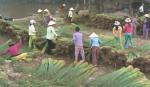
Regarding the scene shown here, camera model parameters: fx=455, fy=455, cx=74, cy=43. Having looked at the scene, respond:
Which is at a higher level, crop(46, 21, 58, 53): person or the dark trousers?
crop(46, 21, 58, 53): person

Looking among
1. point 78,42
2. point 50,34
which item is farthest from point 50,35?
point 78,42

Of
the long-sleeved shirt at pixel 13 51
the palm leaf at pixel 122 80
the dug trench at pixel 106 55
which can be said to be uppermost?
the long-sleeved shirt at pixel 13 51

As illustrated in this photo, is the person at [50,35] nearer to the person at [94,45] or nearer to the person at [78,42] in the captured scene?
the person at [78,42]

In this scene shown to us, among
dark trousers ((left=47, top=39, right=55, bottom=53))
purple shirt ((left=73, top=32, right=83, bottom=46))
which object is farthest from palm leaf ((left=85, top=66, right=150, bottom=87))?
dark trousers ((left=47, top=39, right=55, bottom=53))

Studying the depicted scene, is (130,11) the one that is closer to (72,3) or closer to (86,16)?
(86,16)

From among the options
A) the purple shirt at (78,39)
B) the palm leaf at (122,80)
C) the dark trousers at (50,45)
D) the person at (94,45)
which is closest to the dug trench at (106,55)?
the dark trousers at (50,45)

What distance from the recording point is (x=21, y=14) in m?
36.1

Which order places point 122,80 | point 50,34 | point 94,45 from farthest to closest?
point 50,34, point 94,45, point 122,80

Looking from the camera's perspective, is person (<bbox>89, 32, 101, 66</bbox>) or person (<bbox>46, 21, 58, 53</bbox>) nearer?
person (<bbox>89, 32, 101, 66</bbox>)

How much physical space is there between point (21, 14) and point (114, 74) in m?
27.9

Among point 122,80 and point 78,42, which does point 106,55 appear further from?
point 122,80

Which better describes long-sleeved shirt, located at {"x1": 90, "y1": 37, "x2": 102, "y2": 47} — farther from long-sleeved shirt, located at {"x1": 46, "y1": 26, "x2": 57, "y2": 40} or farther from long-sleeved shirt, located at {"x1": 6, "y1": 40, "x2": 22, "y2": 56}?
long-sleeved shirt, located at {"x1": 6, "y1": 40, "x2": 22, "y2": 56}

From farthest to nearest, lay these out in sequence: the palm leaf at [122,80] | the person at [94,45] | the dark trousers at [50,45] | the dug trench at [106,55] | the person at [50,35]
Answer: the dark trousers at [50,45] → the person at [50,35] → the person at [94,45] → the dug trench at [106,55] → the palm leaf at [122,80]

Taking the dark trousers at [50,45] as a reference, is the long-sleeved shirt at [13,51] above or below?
above
